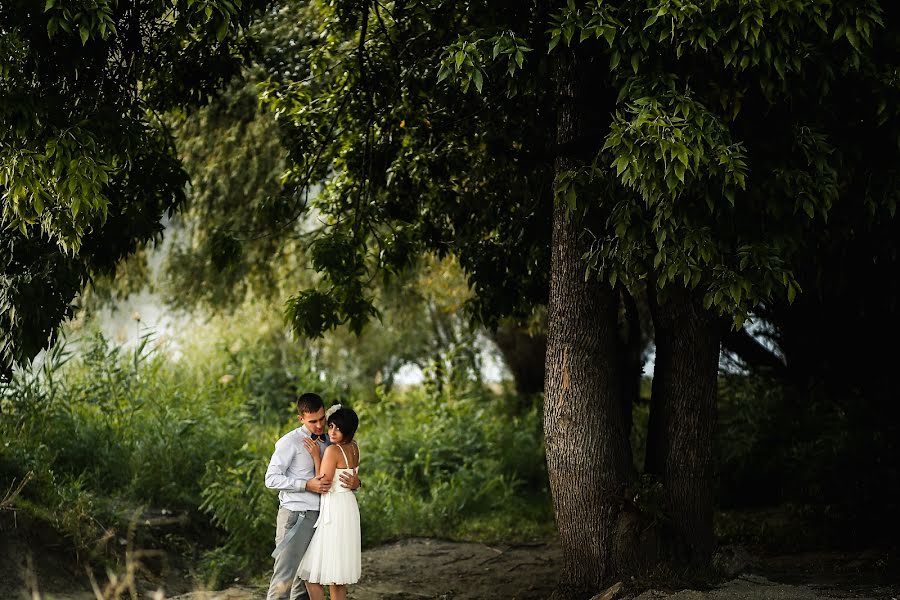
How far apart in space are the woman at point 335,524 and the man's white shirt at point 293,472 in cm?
7

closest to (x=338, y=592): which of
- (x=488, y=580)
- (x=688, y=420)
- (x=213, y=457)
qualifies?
(x=488, y=580)

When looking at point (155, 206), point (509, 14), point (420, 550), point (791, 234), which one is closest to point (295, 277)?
point (420, 550)

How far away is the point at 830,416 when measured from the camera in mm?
12305

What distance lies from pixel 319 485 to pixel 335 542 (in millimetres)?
397

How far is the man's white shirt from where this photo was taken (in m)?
6.71

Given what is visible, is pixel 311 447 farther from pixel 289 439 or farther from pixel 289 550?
pixel 289 550

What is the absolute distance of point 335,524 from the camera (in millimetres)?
6680

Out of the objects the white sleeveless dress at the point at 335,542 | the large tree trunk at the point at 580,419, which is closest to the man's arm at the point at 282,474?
the white sleeveless dress at the point at 335,542

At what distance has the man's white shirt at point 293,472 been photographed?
671 centimetres

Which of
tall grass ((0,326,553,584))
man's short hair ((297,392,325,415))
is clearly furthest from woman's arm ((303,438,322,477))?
tall grass ((0,326,553,584))

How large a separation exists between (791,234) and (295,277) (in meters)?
10.3

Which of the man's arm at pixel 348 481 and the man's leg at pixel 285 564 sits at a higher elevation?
the man's arm at pixel 348 481

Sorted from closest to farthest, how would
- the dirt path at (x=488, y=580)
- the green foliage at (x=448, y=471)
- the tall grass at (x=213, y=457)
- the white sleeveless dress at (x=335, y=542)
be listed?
the white sleeveless dress at (x=335, y=542) → the dirt path at (x=488, y=580) → the tall grass at (x=213, y=457) → the green foliage at (x=448, y=471)

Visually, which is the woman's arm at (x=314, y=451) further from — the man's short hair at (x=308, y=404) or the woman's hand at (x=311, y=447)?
the man's short hair at (x=308, y=404)
